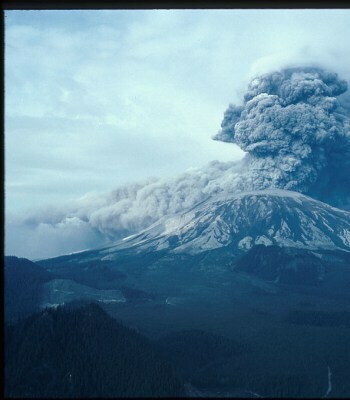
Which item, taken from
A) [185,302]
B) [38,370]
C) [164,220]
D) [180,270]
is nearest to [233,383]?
[38,370]

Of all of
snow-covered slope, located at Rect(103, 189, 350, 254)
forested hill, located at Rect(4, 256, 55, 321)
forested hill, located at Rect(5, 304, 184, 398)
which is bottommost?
forested hill, located at Rect(5, 304, 184, 398)

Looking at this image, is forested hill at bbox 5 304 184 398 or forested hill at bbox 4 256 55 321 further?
forested hill at bbox 4 256 55 321

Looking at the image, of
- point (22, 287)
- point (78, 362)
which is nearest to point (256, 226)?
point (22, 287)

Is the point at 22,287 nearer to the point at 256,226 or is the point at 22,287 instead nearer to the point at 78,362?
the point at 78,362

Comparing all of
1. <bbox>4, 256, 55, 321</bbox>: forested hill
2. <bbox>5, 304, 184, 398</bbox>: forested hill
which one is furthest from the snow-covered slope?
<bbox>5, 304, 184, 398</bbox>: forested hill

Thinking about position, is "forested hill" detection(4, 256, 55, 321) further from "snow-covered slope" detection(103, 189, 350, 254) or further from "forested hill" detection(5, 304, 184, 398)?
"snow-covered slope" detection(103, 189, 350, 254)

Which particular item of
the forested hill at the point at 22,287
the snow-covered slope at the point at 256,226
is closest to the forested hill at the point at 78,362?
the forested hill at the point at 22,287
